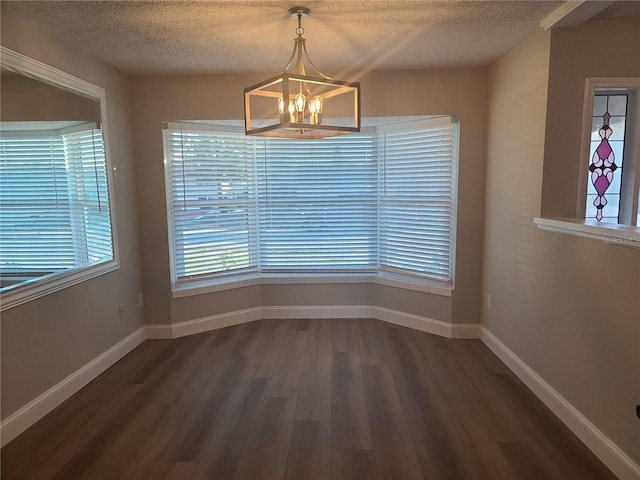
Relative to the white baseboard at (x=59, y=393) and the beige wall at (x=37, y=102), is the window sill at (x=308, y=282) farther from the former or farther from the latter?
the beige wall at (x=37, y=102)

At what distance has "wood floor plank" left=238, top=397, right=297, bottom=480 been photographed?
2.01m

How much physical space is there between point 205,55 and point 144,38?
48cm

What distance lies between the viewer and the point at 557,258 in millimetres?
2459

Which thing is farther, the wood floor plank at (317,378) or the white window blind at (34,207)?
the wood floor plank at (317,378)

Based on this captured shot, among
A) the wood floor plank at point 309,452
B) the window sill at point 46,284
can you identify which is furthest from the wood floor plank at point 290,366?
the window sill at point 46,284

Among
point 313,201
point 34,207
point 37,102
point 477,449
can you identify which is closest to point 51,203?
point 34,207

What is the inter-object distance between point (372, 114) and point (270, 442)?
278cm

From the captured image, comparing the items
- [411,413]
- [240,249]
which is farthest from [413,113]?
[411,413]

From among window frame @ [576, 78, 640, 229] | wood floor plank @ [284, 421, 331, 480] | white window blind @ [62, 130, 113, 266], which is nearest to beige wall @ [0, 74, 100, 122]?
white window blind @ [62, 130, 113, 266]

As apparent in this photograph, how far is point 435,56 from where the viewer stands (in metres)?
3.15

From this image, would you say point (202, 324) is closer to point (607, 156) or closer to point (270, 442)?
point (270, 442)

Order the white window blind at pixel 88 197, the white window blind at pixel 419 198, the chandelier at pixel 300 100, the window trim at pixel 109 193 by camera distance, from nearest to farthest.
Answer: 1. the chandelier at pixel 300 100
2. the window trim at pixel 109 193
3. the white window blind at pixel 88 197
4. the white window blind at pixel 419 198

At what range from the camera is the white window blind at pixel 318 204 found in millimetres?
4070

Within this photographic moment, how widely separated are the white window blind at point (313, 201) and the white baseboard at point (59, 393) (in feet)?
2.84
